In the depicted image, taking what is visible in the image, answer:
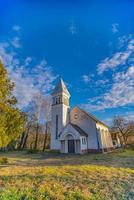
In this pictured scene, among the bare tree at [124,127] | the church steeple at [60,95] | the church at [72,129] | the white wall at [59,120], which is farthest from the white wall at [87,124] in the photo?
the bare tree at [124,127]

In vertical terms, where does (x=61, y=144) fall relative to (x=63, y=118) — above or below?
below

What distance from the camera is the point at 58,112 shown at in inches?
1048

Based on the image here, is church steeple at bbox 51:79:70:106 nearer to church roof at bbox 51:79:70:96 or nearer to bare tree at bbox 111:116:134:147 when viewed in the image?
church roof at bbox 51:79:70:96

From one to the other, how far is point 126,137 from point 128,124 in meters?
3.01

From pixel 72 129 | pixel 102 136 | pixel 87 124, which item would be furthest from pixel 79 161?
pixel 102 136

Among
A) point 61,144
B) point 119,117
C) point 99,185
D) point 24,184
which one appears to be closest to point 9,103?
point 24,184

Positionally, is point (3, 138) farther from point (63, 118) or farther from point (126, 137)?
point (126, 137)

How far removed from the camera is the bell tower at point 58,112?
25.7m

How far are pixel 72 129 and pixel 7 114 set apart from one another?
14.4 meters

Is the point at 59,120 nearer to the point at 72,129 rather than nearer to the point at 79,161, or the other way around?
the point at 72,129

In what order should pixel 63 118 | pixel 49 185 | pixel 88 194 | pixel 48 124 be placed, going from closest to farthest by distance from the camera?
pixel 88 194 → pixel 49 185 → pixel 63 118 → pixel 48 124

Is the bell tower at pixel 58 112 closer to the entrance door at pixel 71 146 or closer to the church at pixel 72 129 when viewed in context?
the church at pixel 72 129

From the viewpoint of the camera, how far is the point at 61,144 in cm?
2431

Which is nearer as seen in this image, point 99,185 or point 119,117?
point 99,185
